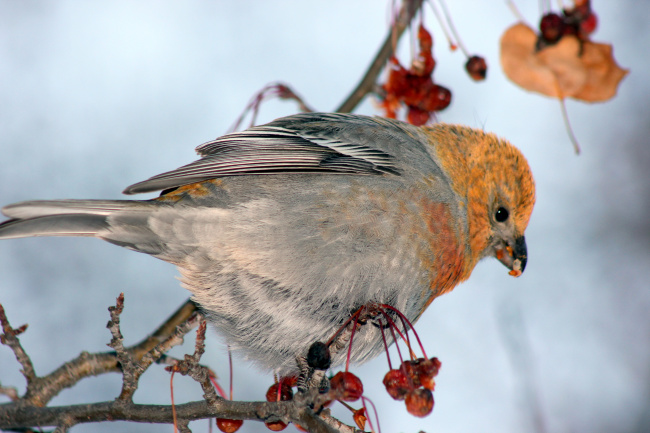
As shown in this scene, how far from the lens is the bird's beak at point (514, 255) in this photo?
3127mm

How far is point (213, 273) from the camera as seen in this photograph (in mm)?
2512

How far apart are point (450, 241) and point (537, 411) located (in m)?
1.04

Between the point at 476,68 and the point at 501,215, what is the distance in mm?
855

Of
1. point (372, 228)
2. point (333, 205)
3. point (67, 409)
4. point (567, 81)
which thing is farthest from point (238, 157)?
point (567, 81)

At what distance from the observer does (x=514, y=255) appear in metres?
3.14

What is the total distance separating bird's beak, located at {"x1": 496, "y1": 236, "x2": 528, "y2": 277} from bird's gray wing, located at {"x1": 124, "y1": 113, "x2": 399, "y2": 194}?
910 millimetres

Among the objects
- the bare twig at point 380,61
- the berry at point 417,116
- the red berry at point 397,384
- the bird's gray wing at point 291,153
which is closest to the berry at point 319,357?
the red berry at point 397,384

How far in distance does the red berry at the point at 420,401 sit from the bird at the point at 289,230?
516mm

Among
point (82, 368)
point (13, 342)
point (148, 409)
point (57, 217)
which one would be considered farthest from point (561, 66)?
point (82, 368)

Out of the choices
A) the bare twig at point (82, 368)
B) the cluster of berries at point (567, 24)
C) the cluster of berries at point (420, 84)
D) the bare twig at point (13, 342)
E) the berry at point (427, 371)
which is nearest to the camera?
the cluster of berries at point (567, 24)

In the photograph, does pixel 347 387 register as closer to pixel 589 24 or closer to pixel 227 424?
pixel 227 424

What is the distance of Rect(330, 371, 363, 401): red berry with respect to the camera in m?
1.96

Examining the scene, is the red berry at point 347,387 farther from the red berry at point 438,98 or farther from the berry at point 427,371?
the red berry at point 438,98

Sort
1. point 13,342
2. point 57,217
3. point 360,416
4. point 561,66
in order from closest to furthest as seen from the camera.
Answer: point 561,66, point 13,342, point 360,416, point 57,217
